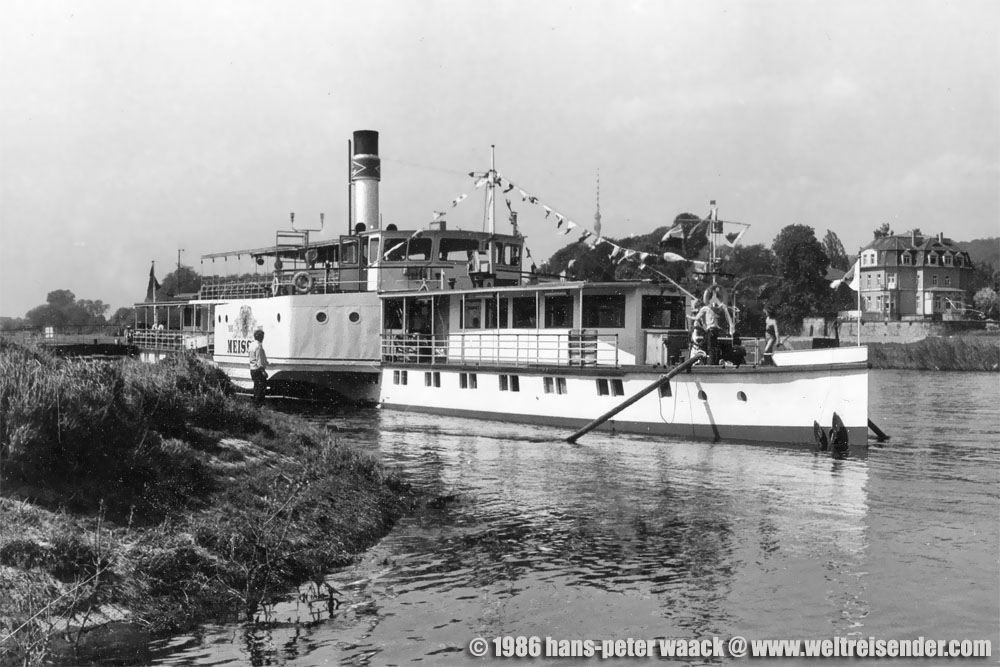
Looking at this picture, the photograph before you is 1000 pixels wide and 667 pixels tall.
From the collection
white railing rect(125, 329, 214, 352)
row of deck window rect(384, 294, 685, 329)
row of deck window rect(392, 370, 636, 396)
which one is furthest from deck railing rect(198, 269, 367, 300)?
row of deck window rect(384, 294, 685, 329)

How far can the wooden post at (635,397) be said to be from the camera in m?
21.9

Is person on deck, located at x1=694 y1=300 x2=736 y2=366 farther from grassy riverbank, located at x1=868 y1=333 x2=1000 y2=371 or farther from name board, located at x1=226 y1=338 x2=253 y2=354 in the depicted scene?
grassy riverbank, located at x1=868 y1=333 x2=1000 y2=371

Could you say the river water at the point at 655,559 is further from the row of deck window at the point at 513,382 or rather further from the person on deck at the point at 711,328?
the row of deck window at the point at 513,382

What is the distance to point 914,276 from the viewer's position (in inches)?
4380

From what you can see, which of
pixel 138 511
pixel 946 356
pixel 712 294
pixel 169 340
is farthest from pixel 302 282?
pixel 946 356

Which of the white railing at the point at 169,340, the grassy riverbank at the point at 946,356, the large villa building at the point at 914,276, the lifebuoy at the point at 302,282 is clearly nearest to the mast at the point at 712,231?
the lifebuoy at the point at 302,282

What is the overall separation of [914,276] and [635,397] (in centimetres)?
10019

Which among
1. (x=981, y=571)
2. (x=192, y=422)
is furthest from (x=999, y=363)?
(x=192, y=422)

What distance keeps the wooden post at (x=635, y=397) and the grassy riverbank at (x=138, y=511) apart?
9445mm

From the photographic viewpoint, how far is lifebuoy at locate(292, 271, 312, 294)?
33250mm

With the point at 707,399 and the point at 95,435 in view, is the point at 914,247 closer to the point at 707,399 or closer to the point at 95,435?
the point at 707,399

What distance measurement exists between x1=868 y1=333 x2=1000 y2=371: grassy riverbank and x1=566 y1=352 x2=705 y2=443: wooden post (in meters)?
41.7

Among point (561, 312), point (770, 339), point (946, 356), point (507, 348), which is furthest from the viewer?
point (946, 356)

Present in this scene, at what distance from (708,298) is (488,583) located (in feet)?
43.3
